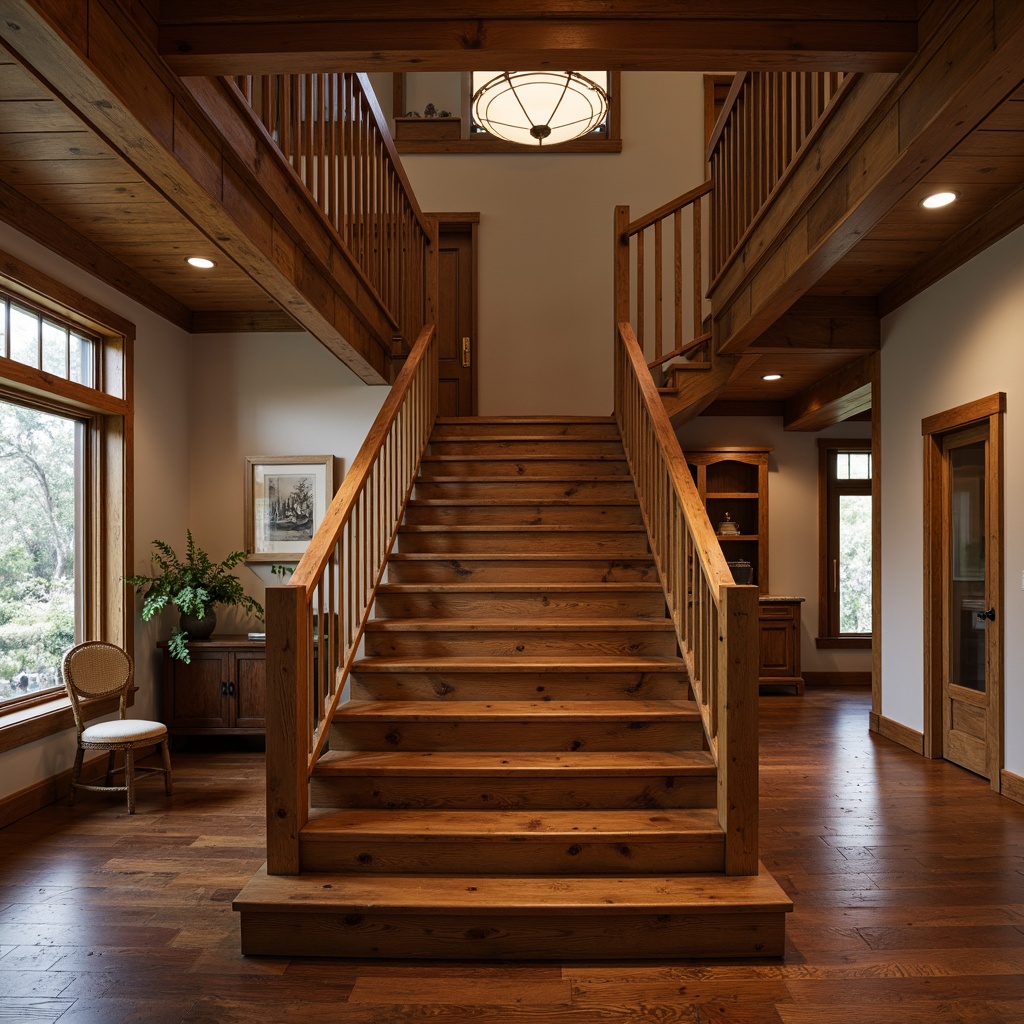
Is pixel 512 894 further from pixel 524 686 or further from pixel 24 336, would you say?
pixel 24 336

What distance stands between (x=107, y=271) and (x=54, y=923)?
10.5 ft

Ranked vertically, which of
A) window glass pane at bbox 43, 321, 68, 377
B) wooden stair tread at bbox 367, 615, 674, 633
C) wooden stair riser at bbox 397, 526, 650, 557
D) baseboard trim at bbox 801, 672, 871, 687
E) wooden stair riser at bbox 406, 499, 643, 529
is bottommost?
baseboard trim at bbox 801, 672, 871, 687

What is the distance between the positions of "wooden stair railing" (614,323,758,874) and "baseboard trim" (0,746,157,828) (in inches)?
118

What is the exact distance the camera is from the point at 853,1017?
2.23 m

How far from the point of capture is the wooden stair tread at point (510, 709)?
319cm

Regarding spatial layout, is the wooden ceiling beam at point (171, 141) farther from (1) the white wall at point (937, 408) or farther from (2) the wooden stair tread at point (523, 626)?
(1) the white wall at point (937, 408)

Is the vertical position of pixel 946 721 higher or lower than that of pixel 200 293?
lower

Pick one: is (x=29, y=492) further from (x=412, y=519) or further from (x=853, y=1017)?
(x=853, y=1017)

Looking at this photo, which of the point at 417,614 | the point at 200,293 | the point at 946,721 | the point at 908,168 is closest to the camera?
the point at 908,168

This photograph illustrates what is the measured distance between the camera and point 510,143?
7121 mm

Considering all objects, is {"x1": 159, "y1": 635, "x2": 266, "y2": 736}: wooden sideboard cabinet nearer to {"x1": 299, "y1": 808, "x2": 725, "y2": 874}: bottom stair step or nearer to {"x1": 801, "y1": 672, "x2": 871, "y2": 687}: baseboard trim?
{"x1": 299, "y1": 808, "x2": 725, "y2": 874}: bottom stair step

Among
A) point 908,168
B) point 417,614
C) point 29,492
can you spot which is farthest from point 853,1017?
point 29,492

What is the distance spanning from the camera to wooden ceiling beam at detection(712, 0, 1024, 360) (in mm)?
2320

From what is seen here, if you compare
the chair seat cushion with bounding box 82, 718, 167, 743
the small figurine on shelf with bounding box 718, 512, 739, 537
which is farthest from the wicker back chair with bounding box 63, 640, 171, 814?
the small figurine on shelf with bounding box 718, 512, 739, 537
